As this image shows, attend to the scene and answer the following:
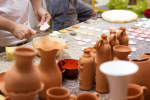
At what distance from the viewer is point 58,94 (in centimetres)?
80

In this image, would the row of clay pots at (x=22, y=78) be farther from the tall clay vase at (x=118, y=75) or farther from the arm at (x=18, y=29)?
the arm at (x=18, y=29)

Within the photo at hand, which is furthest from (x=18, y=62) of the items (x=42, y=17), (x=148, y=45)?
(x=148, y=45)

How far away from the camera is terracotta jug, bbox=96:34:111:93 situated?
985 mm

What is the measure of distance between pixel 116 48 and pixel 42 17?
106 cm

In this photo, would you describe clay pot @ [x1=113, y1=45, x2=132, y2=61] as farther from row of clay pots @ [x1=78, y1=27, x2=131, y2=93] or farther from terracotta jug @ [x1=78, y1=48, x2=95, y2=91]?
terracotta jug @ [x1=78, y1=48, x2=95, y2=91]

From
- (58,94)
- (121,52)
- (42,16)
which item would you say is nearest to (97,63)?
(121,52)

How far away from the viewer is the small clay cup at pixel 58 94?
73cm

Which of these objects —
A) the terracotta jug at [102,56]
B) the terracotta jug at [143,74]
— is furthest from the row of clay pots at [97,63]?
the terracotta jug at [143,74]

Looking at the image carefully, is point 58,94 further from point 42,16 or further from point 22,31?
point 42,16

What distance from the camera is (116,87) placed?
672mm

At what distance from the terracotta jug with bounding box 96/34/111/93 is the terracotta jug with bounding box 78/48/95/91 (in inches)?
1.6

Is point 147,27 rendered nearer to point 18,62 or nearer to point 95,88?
point 95,88

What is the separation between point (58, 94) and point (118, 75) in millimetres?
313

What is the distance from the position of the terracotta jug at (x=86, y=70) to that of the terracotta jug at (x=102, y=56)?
0.04 metres
